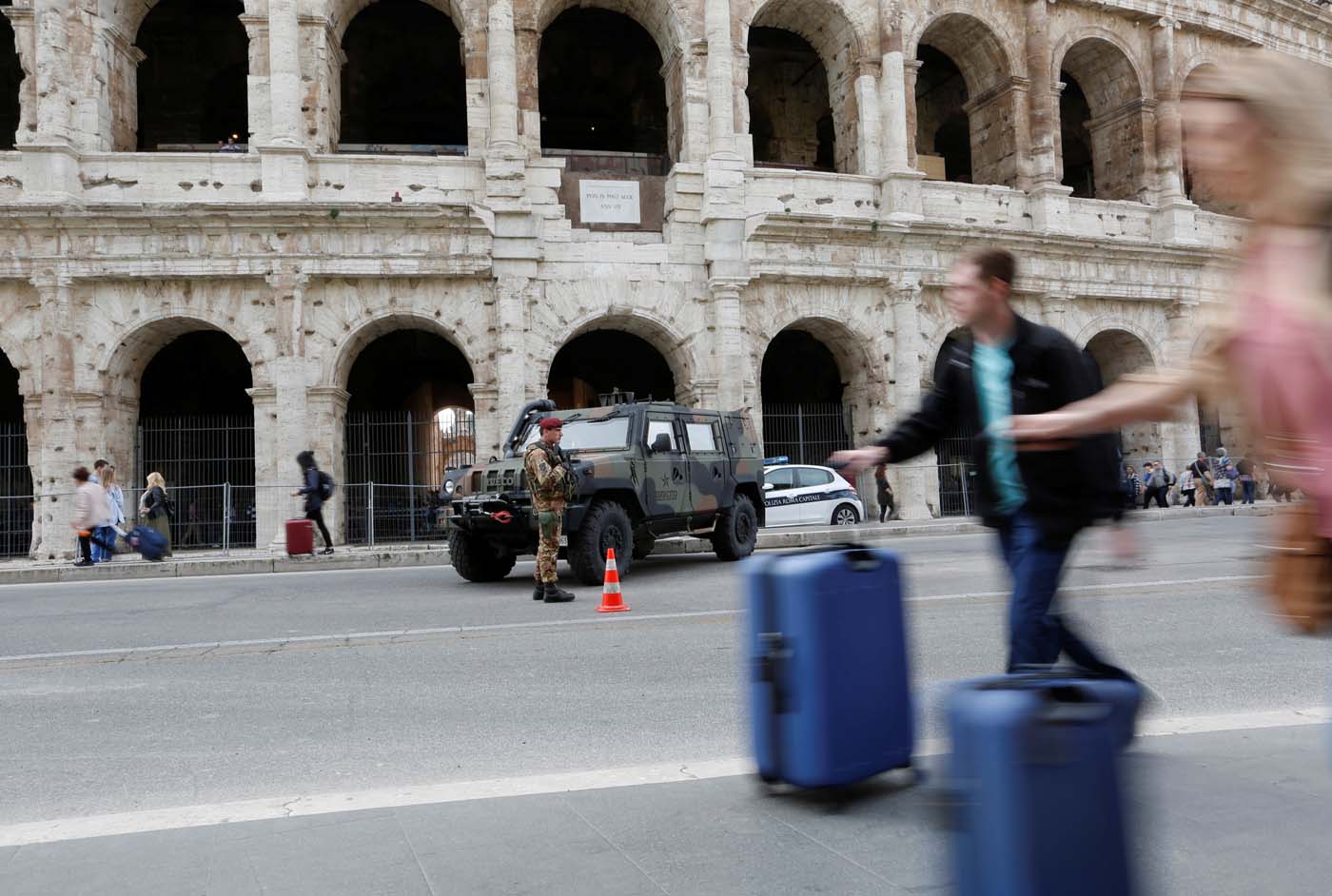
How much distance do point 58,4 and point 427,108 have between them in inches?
393

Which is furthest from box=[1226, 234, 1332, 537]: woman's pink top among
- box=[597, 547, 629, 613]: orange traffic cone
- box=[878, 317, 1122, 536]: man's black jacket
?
box=[597, 547, 629, 613]: orange traffic cone

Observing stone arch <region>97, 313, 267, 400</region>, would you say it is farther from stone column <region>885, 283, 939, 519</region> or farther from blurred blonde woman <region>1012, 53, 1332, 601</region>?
blurred blonde woman <region>1012, 53, 1332, 601</region>

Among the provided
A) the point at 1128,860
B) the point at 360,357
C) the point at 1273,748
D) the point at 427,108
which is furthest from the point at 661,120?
the point at 1128,860

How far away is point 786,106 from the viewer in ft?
84.8

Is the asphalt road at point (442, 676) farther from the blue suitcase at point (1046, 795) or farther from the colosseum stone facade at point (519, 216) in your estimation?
the colosseum stone facade at point (519, 216)

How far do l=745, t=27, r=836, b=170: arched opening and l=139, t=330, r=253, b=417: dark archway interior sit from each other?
1468 centimetres

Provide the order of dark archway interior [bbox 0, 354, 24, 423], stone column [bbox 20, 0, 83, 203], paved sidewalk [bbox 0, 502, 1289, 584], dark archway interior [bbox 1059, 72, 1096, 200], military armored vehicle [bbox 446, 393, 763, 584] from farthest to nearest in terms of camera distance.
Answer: dark archway interior [bbox 1059, 72, 1096, 200] < dark archway interior [bbox 0, 354, 24, 423] < stone column [bbox 20, 0, 83, 203] < paved sidewalk [bbox 0, 502, 1289, 584] < military armored vehicle [bbox 446, 393, 763, 584]

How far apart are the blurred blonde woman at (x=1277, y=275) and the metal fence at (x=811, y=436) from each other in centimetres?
2043

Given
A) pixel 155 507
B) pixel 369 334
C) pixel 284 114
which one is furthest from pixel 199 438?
pixel 284 114

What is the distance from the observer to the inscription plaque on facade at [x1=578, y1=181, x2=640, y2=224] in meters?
20.1

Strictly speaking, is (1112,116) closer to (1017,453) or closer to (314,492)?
(314,492)

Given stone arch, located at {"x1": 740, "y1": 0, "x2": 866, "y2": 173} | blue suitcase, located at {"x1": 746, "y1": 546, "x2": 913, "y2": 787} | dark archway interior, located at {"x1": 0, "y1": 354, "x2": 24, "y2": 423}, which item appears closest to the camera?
blue suitcase, located at {"x1": 746, "y1": 546, "x2": 913, "y2": 787}

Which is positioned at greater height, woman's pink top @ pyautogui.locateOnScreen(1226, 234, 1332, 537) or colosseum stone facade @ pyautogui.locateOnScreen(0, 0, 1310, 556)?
colosseum stone facade @ pyautogui.locateOnScreen(0, 0, 1310, 556)

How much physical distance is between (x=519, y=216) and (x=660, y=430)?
846cm
